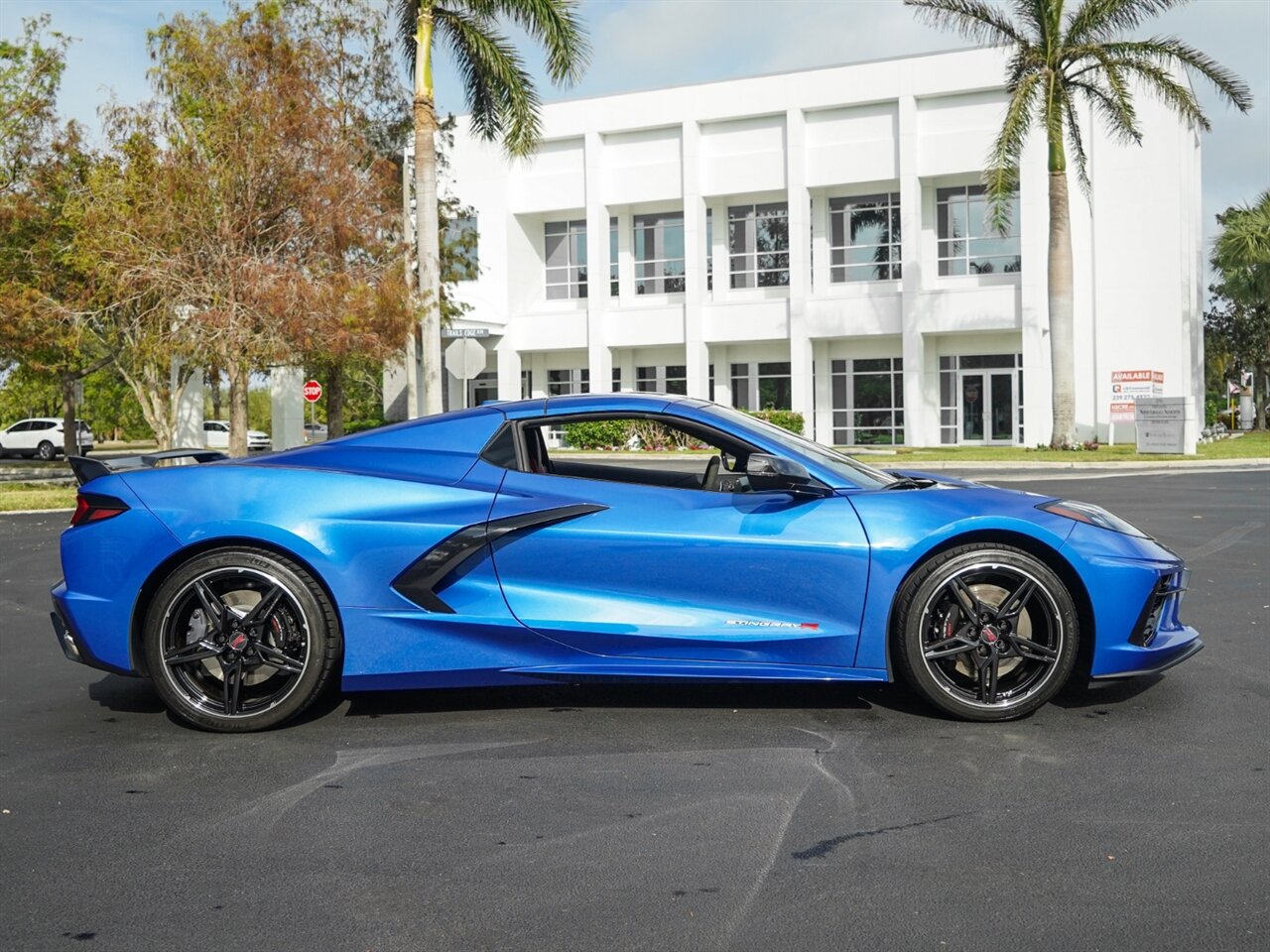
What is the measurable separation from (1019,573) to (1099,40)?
27048 mm

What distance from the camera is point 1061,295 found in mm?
29859

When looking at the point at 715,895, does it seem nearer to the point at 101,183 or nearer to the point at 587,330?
the point at 101,183

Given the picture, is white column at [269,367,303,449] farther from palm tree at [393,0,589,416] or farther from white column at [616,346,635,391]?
palm tree at [393,0,589,416]

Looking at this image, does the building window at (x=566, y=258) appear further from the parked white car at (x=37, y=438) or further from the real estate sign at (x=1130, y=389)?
the parked white car at (x=37, y=438)

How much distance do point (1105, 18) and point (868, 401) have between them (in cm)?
1548

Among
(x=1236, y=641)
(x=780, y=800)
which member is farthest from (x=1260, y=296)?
(x=780, y=800)

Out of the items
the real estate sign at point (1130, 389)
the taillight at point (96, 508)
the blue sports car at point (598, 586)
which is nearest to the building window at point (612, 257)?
the real estate sign at point (1130, 389)

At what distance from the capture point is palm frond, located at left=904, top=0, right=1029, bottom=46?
29.0 meters

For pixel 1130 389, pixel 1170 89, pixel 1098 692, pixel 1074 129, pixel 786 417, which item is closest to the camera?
pixel 1098 692

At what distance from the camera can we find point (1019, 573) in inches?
201

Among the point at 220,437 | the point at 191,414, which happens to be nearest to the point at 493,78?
the point at 191,414

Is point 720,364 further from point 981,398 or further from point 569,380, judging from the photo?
point 981,398

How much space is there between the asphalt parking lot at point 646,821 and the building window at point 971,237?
3426cm

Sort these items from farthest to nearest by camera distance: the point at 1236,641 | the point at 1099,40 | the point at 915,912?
1. the point at 1099,40
2. the point at 1236,641
3. the point at 915,912
